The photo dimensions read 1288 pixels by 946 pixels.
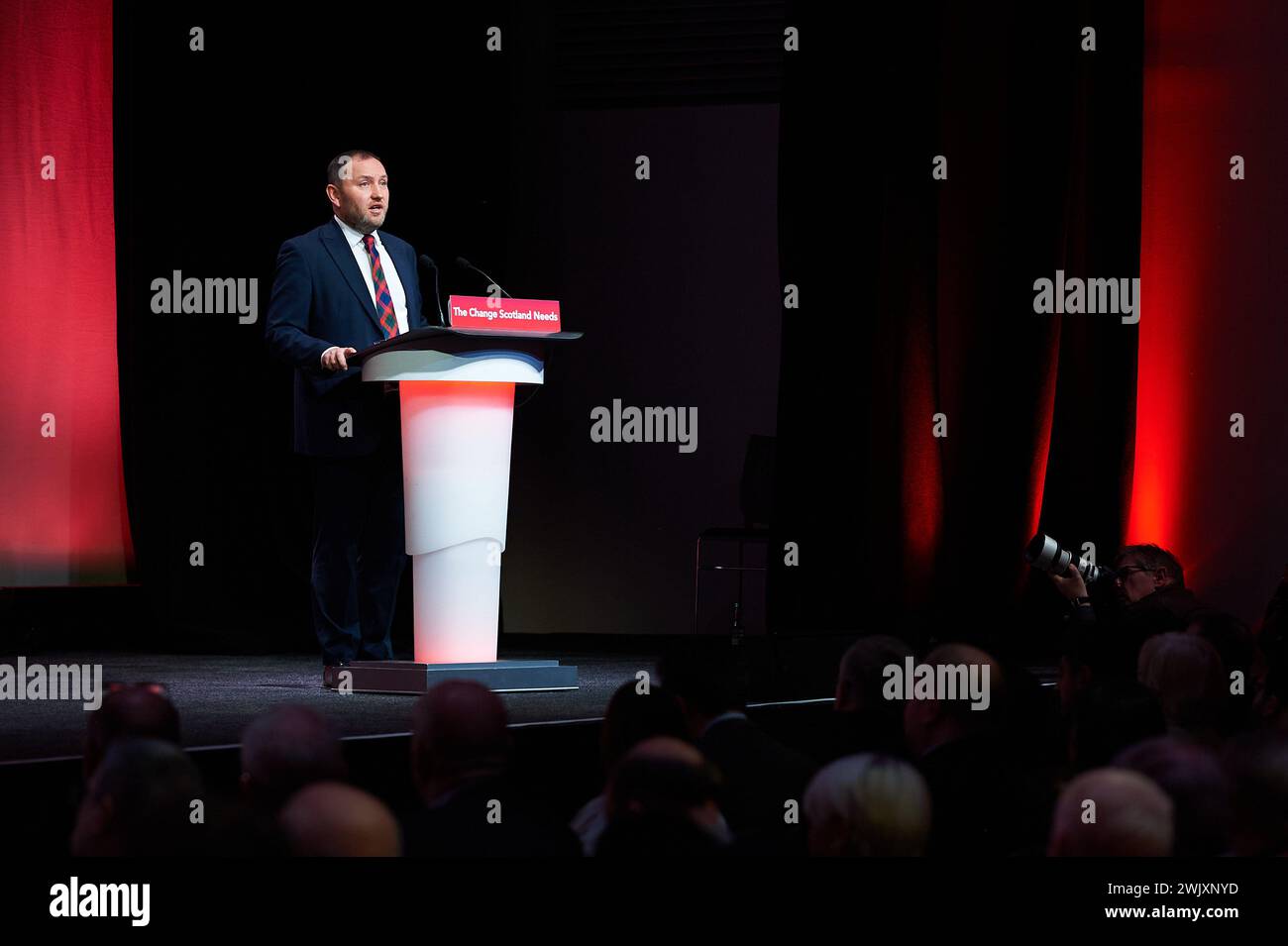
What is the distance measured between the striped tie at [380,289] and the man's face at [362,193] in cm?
5

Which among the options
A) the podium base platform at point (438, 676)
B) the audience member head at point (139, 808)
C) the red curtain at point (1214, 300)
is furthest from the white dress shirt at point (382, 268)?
the red curtain at point (1214, 300)

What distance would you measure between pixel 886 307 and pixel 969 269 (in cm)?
44

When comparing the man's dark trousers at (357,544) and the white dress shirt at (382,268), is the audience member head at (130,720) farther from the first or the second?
the white dress shirt at (382,268)

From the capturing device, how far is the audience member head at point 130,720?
A: 2.27 metres

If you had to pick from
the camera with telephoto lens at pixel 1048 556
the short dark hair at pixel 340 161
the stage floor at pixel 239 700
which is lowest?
the stage floor at pixel 239 700

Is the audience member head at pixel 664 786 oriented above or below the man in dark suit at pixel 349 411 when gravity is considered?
below

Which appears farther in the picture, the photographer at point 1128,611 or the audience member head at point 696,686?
the photographer at point 1128,611

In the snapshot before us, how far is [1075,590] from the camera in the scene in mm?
4297

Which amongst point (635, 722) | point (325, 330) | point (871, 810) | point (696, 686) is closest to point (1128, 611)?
point (696, 686)

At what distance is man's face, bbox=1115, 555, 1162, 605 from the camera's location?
14.8 ft

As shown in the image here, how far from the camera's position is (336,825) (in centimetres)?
174

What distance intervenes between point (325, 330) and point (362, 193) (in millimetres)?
370

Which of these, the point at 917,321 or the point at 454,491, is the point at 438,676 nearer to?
the point at 454,491
